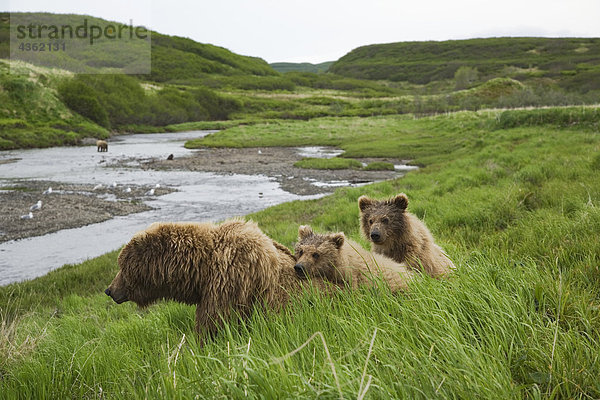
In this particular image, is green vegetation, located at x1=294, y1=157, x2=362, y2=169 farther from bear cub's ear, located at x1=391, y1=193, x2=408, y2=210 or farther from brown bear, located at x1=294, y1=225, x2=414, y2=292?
brown bear, located at x1=294, y1=225, x2=414, y2=292

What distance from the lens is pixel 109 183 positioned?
20.0 metres

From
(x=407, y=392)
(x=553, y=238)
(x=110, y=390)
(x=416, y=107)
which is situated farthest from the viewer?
(x=416, y=107)

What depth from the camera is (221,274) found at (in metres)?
3.37

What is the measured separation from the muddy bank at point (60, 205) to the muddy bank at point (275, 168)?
22.0 ft

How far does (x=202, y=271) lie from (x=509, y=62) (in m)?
162

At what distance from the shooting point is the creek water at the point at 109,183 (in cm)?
1024

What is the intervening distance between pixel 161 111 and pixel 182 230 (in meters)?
75.8

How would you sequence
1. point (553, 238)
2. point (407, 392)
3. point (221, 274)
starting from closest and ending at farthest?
point (407, 392) → point (221, 274) → point (553, 238)

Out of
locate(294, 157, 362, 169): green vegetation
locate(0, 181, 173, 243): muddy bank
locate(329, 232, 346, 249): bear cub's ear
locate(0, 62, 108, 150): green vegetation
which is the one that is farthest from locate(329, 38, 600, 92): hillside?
locate(329, 232, 346, 249): bear cub's ear

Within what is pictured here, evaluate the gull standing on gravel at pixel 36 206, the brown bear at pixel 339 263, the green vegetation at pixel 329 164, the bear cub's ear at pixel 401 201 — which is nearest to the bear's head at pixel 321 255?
the brown bear at pixel 339 263

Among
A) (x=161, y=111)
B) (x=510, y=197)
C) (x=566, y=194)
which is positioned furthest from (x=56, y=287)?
(x=161, y=111)

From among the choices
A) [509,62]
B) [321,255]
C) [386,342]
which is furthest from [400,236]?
[509,62]

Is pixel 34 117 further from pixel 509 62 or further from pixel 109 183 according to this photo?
pixel 509 62

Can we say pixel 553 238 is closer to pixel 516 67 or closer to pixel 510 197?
pixel 510 197
